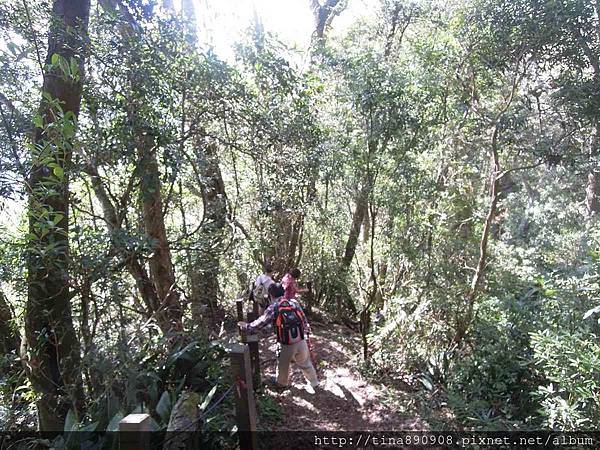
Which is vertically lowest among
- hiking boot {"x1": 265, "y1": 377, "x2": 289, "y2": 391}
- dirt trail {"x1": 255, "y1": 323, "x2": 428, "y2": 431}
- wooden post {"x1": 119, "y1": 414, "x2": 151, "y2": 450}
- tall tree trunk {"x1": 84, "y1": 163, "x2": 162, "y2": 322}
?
dirt trail {"x1": 255, "y1": 323, "x2": 428, "y2": 431}

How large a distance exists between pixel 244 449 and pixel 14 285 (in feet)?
8.64

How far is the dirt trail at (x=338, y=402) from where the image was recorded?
487cm

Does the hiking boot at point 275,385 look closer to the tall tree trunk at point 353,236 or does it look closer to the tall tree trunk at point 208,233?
the tall tree trunk at point 208,233

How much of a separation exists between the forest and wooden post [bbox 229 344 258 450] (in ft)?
1.95

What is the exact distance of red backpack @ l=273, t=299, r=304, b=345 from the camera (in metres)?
5.11

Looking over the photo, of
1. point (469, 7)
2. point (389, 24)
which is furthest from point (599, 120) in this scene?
point (389, 24)

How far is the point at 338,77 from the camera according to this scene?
23.8ft

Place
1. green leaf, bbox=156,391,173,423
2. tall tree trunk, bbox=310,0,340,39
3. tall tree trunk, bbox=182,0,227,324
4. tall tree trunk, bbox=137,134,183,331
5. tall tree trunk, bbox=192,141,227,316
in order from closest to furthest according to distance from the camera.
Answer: green leaf, bbox=156,391,173,423 < tall tree trunk, bbox=137,134,183,331 < tall tree trunk, bbox=182,0,227,324 < tall tree trunk, bbox=192,141,227,316 < tall tree trunk, bbox=310,0,340,39

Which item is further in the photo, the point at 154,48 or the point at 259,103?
→ the point at 259,103

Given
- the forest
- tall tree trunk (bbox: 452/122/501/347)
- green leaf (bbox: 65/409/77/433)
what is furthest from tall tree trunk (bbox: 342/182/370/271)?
green leaf (bbox: 65/409/77/433)

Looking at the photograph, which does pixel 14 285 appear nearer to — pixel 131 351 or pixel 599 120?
pixel 131 351

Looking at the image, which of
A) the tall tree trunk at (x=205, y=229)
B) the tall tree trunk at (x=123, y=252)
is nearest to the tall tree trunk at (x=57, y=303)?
the tall tree trunk at (x=123, y=252)

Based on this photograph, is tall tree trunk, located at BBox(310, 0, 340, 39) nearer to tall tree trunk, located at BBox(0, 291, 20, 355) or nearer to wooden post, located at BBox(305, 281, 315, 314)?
wooden post, located at BBox(305, 281, 315, 314)

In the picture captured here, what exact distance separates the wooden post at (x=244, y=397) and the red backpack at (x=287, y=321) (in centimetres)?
195
